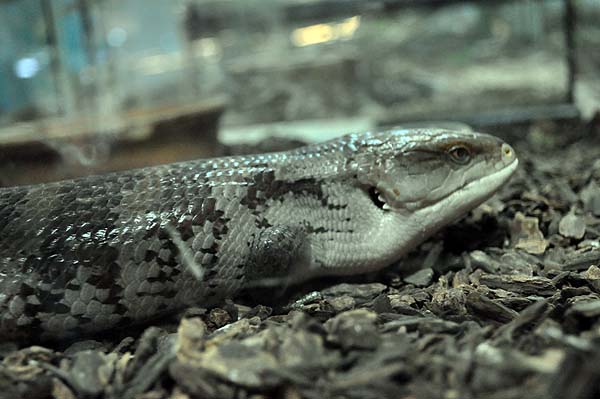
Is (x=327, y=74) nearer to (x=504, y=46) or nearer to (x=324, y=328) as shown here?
(x=504, y=46)

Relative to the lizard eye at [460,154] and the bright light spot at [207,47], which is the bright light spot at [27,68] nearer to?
the bright light spot at [207,47]

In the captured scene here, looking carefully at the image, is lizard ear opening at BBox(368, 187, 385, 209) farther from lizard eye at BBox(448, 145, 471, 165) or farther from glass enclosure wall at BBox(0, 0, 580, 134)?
glass enclosure wall at BBox(0, 0, 580, 134)

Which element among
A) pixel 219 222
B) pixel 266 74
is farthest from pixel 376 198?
pixel 266 74

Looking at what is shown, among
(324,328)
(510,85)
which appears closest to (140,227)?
(324,328)

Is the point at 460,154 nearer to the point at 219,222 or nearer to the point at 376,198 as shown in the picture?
the point at 376,198

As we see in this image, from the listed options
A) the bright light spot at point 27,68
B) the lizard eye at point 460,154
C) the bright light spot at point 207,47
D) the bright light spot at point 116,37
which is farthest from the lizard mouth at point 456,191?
the bright light spot at point 116,37

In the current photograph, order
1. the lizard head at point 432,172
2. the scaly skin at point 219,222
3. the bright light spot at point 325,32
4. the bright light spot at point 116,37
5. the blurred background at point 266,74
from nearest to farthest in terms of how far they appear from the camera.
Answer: the scaly skin at point 219,222
the lizard head at point 432,172
the blurred background at point 266,74
the bright light spot at point 325,32
the bright light spot at point 116,37

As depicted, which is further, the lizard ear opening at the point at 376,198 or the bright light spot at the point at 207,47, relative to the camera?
the bright light spot at the point at 207,47

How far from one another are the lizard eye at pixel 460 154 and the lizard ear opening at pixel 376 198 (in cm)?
47

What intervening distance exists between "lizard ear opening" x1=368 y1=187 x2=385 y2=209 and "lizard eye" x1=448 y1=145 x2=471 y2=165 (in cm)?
47

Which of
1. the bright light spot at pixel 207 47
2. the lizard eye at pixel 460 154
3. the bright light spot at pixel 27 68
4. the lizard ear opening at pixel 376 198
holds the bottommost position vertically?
the lizard ear opening at pixel 376 198

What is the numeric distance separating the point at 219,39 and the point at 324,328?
29.5 feet

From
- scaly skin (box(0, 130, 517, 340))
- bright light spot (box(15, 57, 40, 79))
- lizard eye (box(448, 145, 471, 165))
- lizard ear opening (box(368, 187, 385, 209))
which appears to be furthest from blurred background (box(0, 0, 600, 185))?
lizard eye (box(448, 145, 471, 165))

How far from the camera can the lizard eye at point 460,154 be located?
11.3 feet
